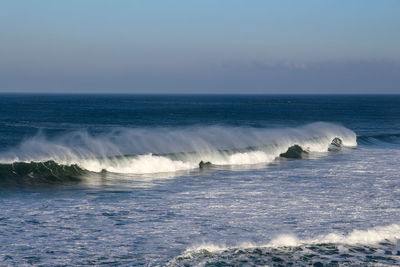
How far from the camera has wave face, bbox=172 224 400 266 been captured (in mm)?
11882

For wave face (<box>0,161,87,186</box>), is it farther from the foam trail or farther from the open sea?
the foam trail

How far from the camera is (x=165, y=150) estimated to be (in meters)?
33.0

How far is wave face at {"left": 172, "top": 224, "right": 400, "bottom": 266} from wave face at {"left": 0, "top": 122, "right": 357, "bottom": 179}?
13417 millimetres

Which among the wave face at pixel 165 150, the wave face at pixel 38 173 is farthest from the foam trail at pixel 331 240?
the wave face at pixel 165 150

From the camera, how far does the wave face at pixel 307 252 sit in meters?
11.9

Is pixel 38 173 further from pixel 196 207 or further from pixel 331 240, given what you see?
pixel 331 240

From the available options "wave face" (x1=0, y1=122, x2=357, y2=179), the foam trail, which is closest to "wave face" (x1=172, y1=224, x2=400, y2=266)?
the foam trail

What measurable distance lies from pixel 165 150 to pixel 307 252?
2095 cm

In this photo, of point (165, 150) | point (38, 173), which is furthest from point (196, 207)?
point (165, 150)

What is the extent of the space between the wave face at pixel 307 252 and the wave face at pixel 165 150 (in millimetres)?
13417

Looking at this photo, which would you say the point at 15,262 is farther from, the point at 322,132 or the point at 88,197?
the point at 322,132

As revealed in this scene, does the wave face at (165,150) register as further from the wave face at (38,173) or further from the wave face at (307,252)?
the wave face at (307,252)

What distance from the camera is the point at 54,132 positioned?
2057 inches

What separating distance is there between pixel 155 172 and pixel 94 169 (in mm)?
3046
